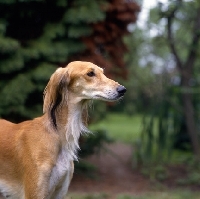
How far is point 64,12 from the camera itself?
29.9 ft

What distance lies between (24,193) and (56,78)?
1.12 m

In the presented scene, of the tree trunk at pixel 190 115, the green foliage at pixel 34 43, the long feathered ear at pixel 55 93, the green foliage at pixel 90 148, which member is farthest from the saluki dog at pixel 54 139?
the tree trunk at pixel 190 115

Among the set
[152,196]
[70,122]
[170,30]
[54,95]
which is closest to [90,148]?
[152,196]

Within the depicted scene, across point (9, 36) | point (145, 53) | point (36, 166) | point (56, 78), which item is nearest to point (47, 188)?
point (36, 166)

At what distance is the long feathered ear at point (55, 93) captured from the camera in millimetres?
5387

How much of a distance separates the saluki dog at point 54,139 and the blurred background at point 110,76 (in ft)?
8.27

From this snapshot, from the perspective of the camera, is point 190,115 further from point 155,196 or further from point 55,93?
point 55,93

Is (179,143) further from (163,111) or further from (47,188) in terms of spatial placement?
(47,188)

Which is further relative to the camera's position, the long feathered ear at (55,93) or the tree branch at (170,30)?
the tree branch at (170,30)

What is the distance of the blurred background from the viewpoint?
8758mm

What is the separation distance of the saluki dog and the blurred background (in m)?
2.52

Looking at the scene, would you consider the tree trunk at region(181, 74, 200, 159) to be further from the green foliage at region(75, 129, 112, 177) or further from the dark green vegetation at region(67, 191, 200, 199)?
the dark green vegetation at region(67, 191, 200, 199)

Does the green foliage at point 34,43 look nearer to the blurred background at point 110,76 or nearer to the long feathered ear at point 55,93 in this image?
the blurred background at point 110,76

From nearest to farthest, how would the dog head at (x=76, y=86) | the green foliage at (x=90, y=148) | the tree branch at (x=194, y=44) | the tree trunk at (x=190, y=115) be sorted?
the dog head at (x=76, y=86), the green foliage at (x=90, y=148), the tree branch at (x=194, y=44), the tree trunk at (x=190, y=115)
